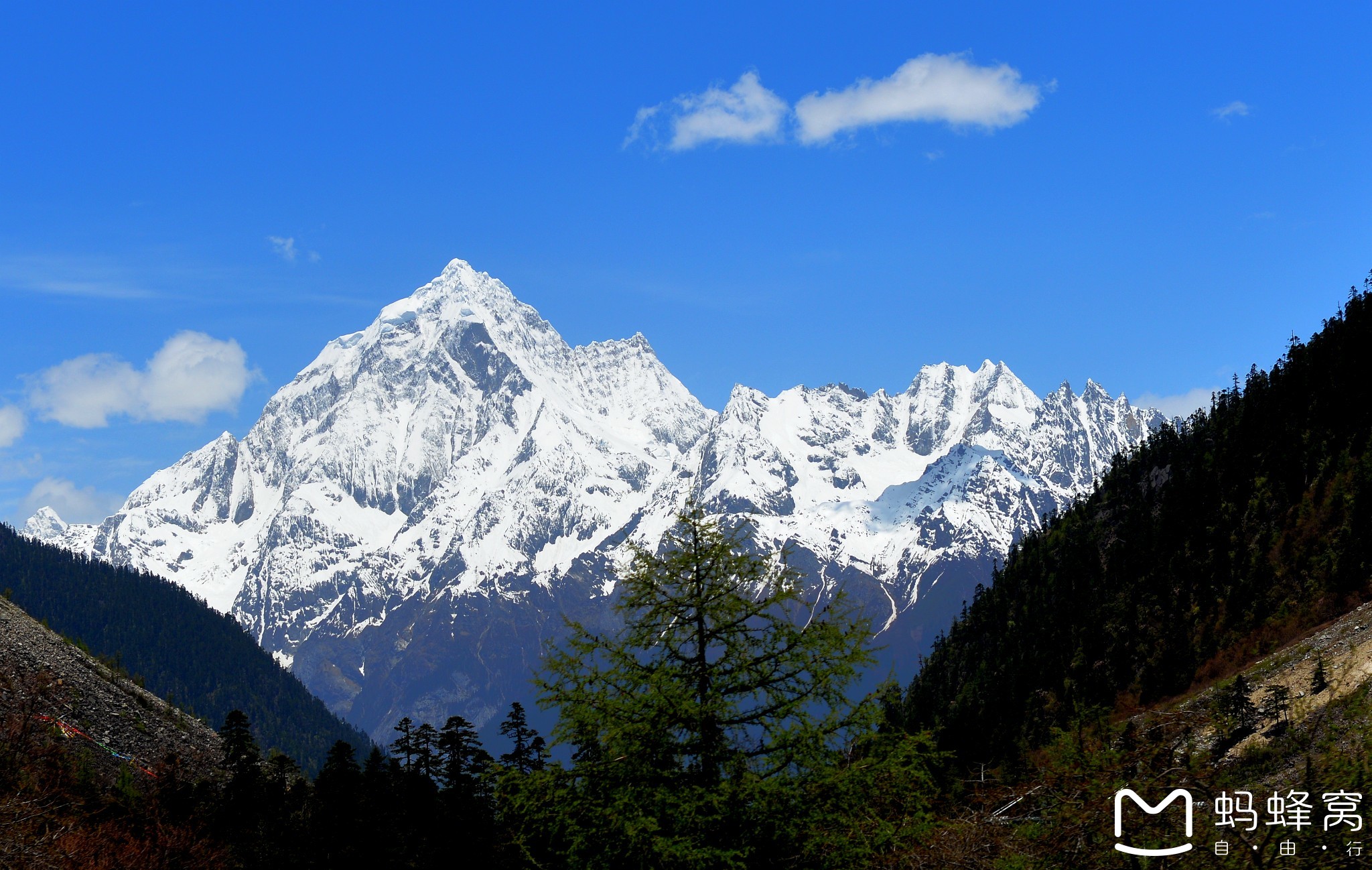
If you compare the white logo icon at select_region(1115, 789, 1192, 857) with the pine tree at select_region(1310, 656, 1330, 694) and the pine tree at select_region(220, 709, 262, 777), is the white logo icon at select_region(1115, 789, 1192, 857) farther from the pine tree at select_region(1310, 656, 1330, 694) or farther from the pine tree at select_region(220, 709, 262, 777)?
the pine tree at select_region(220, 709, 262, 777)

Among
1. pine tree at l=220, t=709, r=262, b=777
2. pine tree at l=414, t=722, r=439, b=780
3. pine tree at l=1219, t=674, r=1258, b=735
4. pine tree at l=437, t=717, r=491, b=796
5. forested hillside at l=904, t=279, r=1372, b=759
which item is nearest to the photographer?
pine tree at l=1219, t=674, r=1258, b=735

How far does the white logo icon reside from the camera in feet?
39.8

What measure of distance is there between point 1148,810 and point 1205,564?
490ft

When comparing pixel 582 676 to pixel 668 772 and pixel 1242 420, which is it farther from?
pixel 1242 420

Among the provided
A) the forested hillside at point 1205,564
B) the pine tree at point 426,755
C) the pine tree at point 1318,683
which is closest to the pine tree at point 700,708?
the pine tree at point 1318,683

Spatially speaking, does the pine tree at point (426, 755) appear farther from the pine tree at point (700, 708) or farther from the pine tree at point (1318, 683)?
the pine tree at point (1318, 683)

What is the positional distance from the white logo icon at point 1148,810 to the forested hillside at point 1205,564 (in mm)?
107829

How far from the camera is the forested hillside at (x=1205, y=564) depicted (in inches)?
4877

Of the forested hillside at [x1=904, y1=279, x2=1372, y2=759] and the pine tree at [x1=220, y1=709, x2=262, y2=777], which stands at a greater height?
the forested hillside at [x1=904, y1=279, x2=1372, y2=759]

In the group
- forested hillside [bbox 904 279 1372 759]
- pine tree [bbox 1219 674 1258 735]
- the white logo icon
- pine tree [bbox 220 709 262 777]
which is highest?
forested hillside [bbox 904 279 1372 759]

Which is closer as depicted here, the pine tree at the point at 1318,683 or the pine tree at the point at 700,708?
the pine tree at the point at 1318,683

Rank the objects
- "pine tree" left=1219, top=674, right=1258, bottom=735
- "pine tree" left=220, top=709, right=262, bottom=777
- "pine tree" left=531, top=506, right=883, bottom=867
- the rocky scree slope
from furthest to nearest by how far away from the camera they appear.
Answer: "pine tree" left=220, top=709, right=262, bottom=777
the rocky scree slope
"pine tree" left=531, top=506, right=883, bottom=867
"pine tree" left=1219, top=674, right=1258, bottom=735

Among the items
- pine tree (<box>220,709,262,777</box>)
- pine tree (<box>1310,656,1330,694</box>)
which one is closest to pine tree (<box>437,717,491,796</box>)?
pine tree (<box>220,709,262,777</box>)

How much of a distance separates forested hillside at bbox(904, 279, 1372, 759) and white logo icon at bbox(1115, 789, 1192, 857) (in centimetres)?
10783
